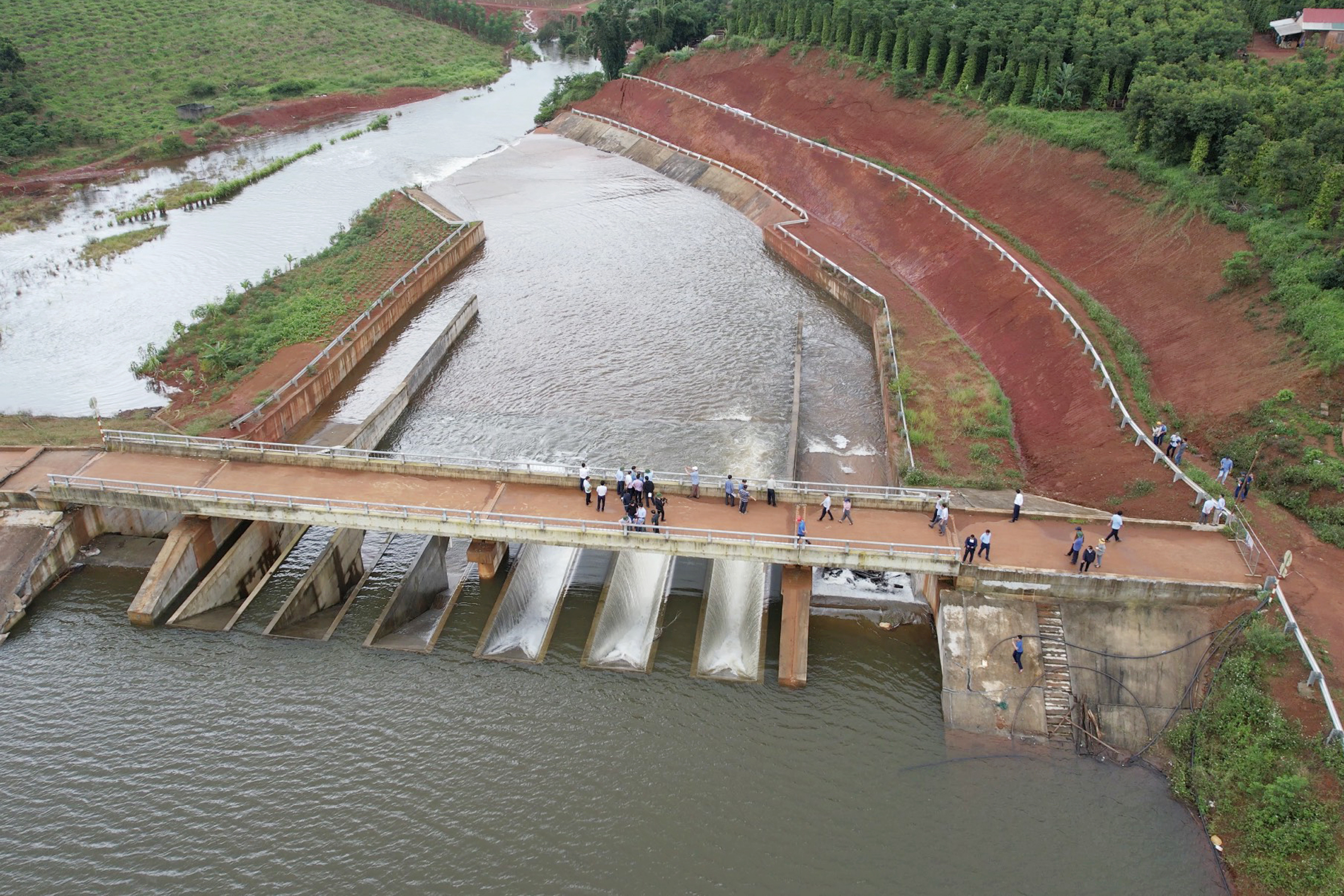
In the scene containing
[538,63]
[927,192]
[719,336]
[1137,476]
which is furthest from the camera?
[538,63]

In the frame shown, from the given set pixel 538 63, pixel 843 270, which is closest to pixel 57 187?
pixel 843 270

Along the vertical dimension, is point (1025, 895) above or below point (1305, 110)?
below

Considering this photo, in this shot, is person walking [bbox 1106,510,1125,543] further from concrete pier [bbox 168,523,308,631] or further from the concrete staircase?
concrete pier [bbox 168,523,308,631]

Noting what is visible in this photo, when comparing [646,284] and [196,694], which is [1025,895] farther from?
[646,284]

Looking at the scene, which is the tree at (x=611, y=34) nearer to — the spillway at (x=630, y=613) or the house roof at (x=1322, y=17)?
the house roof at (x=1322, y=17)

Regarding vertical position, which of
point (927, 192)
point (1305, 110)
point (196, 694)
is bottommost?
point (196, 694)

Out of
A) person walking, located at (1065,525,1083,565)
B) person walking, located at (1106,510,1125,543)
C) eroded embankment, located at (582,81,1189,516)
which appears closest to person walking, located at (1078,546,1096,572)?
person walking, located at (1065,525,1083,565)
